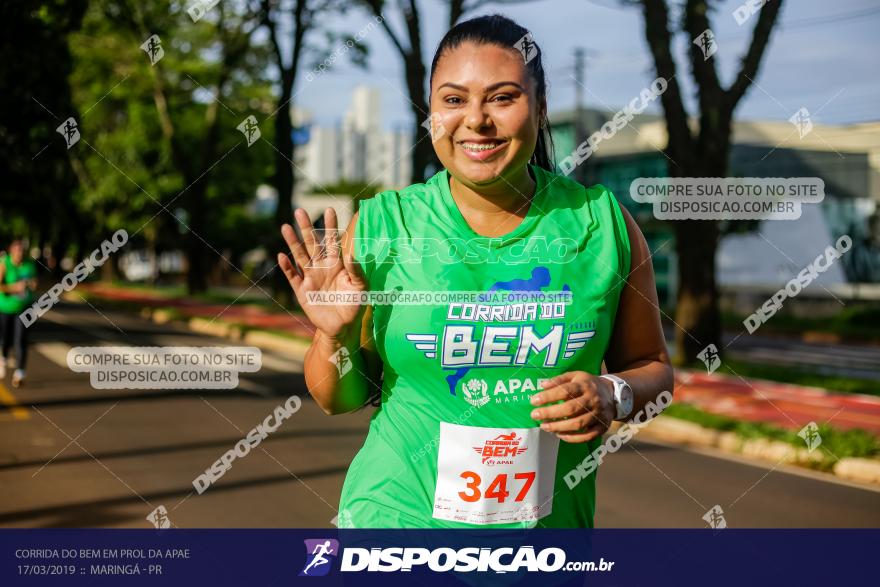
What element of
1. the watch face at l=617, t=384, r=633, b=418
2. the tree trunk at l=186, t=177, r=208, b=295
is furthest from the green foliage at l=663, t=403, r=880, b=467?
the tree trunk at l=186, t=177, r=208, b=295

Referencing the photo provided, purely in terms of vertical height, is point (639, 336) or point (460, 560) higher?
point (639, 336)

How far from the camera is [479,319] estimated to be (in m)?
2.00

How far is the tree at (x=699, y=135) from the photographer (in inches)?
532

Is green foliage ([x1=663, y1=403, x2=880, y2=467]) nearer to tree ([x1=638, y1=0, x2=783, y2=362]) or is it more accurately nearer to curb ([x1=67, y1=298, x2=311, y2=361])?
tree ([x1=638, y1=0, x2=783, y2=362])

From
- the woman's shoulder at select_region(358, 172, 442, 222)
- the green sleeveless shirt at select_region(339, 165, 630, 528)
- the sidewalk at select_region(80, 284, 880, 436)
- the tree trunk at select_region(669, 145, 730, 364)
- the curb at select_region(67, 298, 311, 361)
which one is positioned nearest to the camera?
the green sleeveless shirt at select_region(339, 165, 630, 528)

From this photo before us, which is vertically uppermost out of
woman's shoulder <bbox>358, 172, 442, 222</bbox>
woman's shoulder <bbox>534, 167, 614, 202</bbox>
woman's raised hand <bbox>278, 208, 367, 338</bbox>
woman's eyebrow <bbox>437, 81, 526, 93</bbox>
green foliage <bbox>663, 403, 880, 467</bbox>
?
green foliage <bbox>663, 403, 880, 467</bbox>

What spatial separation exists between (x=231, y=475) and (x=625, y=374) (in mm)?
5671

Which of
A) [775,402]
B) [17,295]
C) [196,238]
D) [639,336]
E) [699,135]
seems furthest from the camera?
[196,238]

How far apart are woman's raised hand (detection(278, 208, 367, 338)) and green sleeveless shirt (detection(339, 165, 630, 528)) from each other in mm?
57

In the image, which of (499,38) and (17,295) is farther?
(17,295)

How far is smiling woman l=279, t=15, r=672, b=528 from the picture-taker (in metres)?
2.00

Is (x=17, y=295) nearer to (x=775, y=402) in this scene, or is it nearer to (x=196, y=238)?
(x=775, y=402)

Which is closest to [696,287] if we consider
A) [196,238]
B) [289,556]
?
[289,556]

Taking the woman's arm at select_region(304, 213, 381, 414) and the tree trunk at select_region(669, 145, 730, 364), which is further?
the tree trunk at select_region(669, 145, 730, 364)
